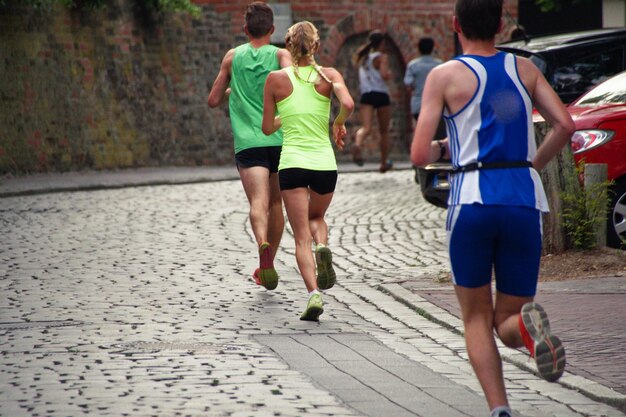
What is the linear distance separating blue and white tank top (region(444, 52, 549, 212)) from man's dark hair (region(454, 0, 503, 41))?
89mm

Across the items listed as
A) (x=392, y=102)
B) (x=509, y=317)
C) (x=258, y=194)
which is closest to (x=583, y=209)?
(x=258, y=194)

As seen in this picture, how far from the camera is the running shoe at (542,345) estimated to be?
4.68 meters

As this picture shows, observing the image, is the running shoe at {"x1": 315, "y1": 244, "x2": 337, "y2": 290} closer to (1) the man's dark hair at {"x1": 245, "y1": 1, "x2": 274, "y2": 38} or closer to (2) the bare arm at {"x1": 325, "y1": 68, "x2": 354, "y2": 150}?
(2) the bare arm at {"x1": 325, "y1": 68, "x2": 354, "y2": 150}

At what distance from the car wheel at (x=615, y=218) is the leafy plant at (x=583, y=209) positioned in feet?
1.64

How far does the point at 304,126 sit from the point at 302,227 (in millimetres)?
602

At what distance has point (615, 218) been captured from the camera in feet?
34.5

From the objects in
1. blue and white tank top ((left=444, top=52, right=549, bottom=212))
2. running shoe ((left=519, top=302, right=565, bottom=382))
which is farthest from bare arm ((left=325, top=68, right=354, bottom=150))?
running shoe ((left=519, top=302, right=565, bottom=382))

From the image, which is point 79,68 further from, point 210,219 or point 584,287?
point 584,287

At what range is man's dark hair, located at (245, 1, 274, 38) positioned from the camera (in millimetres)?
9055

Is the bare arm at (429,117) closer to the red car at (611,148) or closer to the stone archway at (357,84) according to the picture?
the red car at (611,148)

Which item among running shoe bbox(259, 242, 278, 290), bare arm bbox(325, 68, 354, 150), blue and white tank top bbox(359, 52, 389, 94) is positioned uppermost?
bare arm bbox(325, 68, 354, 150)

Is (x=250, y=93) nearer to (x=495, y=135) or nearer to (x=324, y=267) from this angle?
(x=324, y=267)

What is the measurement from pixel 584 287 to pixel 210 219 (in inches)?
254

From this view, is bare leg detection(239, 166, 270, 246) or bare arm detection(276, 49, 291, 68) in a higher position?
bare arm detection(276, 49, 291, 68)
